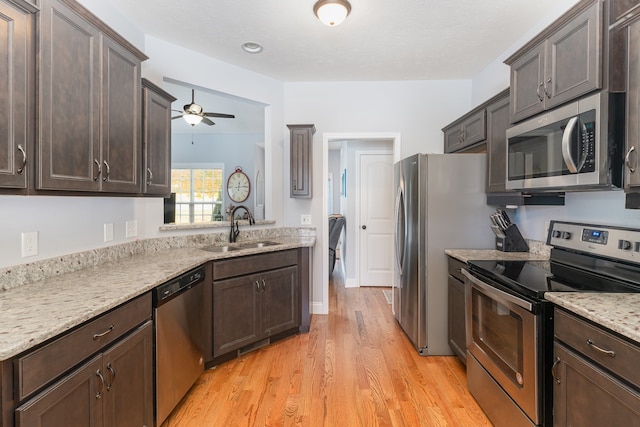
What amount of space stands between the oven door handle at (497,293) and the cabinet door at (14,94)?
2.25 meters

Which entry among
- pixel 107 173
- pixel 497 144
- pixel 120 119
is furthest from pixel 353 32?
pixel 107 173

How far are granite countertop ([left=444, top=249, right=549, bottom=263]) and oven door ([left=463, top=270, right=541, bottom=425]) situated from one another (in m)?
0.25

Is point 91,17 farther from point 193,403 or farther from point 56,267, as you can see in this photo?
point 193,403

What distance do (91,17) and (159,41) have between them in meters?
1.23

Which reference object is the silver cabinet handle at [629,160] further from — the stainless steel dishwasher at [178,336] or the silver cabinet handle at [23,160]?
the silver cabinet handle at [23,160]

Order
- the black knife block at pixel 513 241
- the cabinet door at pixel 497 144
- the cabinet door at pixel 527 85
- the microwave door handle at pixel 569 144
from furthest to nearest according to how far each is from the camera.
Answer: the black knife block at pixel 513 241, the cabinet door at pixel 497 144, the cabinet door at pixel 527 85, the microwave door handle at pixel 569 144

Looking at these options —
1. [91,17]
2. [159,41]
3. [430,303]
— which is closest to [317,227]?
[430,303]

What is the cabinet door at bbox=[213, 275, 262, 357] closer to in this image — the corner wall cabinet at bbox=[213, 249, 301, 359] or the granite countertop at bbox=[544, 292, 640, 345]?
the corner wall cabinet at bbox=[213, 249, 301, 359]

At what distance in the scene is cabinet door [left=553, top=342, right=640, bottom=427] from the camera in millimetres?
1060

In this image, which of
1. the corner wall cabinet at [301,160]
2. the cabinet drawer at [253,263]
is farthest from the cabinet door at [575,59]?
the cabinet drawer at [253,263]

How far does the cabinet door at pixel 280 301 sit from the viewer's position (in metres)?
2.73

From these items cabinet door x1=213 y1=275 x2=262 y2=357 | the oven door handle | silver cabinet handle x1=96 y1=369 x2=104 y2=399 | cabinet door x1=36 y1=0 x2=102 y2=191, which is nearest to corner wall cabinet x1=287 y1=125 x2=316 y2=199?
cabinet door x1=213 y1=275 x2=262 y2=357

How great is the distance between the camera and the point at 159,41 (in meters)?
2.67

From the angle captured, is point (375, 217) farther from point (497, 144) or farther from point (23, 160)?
point (23, 160)
